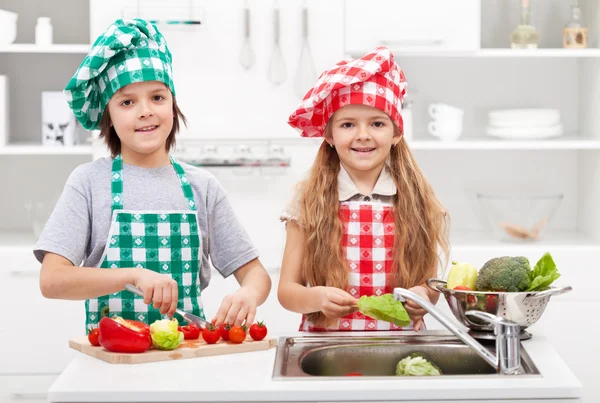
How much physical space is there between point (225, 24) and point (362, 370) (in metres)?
1.78

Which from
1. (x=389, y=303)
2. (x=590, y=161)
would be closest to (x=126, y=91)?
(x=389, y=303)

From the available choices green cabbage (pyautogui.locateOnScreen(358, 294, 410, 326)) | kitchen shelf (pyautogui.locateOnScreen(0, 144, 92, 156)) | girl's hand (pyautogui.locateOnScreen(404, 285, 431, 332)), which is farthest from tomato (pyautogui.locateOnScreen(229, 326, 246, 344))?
kitchen shelf (pyautogui.locateOnScreen(0, 144, 92, 156))

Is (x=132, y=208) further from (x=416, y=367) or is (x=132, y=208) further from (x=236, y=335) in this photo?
(x=416, y=367)

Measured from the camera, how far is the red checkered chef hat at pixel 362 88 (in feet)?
6.35

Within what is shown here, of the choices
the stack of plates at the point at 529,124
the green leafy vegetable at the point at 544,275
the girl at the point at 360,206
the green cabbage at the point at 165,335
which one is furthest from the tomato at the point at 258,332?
the stack of plates at the point at 529,124

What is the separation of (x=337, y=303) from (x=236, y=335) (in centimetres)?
25

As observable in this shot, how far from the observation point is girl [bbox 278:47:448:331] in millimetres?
1959

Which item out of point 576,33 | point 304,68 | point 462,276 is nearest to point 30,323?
point 304,68

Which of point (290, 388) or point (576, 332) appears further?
point (576, 332)

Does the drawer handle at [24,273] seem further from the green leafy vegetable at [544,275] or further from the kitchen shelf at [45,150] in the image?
the green leafy vegetable at [544,275]

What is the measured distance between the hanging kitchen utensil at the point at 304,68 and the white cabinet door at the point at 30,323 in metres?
1.13

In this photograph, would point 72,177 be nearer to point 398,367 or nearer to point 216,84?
point 398,367

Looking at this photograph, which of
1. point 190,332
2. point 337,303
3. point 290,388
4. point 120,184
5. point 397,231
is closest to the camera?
point 290,388

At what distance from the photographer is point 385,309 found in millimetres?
1639
